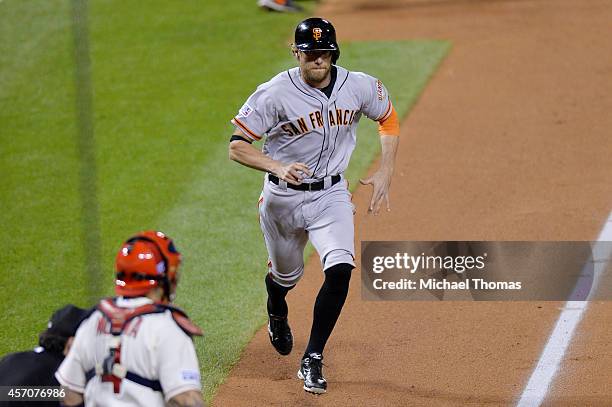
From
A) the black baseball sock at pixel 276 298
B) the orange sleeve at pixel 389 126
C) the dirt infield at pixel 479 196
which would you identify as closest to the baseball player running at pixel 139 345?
the dirt infield at pixel 479 196

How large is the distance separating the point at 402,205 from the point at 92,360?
5.76 meters

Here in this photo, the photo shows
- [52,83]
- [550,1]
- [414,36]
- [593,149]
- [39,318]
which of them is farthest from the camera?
[550,1]

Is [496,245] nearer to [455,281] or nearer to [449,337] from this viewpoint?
[455,281]

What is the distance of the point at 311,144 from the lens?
7156 millimetres

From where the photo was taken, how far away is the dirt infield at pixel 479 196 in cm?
731

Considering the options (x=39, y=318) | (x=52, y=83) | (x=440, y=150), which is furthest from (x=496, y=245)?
(x=52, y=83)

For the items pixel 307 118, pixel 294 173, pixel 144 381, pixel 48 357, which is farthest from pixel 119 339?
pixel 307 118

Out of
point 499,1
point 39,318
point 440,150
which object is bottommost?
point 39,318

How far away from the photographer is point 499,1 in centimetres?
1588

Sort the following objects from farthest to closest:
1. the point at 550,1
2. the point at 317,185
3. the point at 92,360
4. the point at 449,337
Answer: the point at 550,1, the point at 449,337, the point at 317,185, the point at 92,360

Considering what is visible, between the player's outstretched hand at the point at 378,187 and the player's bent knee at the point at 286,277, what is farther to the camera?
the player's bent knee at the point at 286,277

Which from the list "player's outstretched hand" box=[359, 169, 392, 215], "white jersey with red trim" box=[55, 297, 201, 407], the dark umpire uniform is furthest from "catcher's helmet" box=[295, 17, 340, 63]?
"white jersey with red trim" box=[55, 297, 201, 407]

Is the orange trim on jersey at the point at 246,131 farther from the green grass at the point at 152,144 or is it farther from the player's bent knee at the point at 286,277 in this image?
the green grass at the point at 152,144

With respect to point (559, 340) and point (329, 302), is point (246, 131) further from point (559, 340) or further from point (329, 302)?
point (559, 340)
